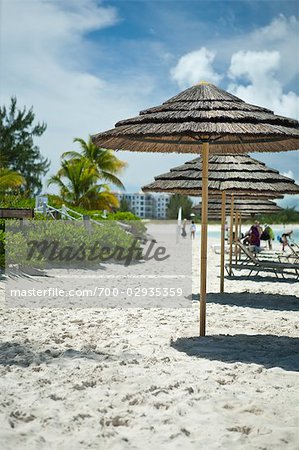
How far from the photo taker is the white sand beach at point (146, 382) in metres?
3.59

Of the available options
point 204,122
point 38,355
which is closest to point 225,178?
point 204,122

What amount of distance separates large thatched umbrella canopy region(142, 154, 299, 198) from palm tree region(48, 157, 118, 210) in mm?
20291

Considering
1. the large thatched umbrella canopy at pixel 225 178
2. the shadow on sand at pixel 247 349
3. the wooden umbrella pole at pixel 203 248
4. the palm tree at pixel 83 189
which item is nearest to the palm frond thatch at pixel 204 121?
the wooden umbrella pole at pixel 203 248

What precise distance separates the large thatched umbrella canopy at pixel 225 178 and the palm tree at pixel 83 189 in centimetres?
2029

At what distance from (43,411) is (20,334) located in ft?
7.94

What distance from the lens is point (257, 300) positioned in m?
9.31

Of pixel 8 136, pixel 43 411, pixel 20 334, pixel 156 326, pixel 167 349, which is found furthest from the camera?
pixel 8 136

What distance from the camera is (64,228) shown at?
14.1m

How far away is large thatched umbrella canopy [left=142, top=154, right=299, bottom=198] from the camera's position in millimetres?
9250

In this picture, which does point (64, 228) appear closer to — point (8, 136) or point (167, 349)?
point (167, 349)

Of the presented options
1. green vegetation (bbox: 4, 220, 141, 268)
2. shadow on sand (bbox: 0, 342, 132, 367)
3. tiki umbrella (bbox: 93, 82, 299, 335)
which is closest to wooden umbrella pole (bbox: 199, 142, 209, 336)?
tiki umbrella (bbox: 93, 82, 299, 335)

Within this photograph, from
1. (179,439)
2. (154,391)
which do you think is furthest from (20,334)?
(179,439)

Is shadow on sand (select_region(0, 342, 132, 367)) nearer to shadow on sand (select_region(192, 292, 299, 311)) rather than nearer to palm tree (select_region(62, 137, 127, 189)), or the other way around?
shadow on sand (select_region(192, 292, 299, 311))

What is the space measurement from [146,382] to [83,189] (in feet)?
85.6
